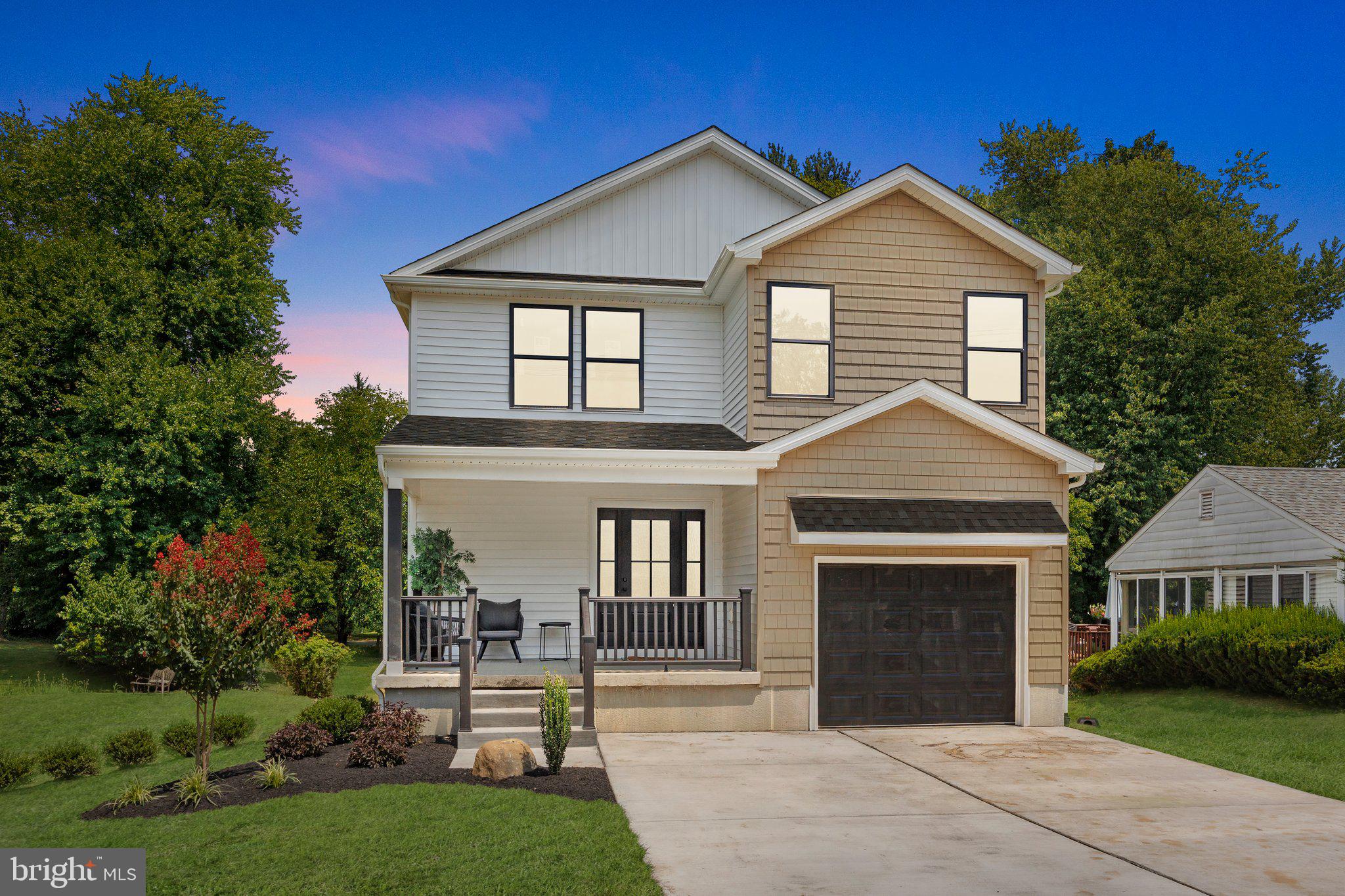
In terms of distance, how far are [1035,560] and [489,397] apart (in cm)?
821

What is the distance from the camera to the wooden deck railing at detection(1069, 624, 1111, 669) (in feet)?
78.9

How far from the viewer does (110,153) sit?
23.3m

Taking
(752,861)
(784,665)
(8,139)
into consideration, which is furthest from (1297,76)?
(8,139)

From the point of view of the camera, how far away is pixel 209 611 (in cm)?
920

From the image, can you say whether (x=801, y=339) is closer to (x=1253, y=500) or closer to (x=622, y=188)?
(x=622, y=188)

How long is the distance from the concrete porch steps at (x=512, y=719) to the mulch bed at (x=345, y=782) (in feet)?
2.46

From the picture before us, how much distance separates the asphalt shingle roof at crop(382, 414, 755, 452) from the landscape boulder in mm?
4206

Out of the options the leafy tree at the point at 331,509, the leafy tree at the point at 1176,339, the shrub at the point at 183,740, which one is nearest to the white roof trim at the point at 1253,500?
the leafy tree at the point at 1176,339

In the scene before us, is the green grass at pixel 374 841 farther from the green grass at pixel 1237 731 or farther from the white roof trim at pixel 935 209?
the white roof trim at pixel 935 209

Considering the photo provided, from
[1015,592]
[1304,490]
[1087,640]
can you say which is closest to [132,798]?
[1015,592]

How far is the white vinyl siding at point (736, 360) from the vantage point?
46.0 feet

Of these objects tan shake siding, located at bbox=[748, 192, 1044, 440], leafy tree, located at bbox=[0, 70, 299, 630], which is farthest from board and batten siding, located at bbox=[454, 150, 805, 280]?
leafy tree, located at bbox=[0, 70, 299, 630]

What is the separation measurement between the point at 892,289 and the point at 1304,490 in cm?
1217

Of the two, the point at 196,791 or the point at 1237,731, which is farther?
the point at 1237,731
